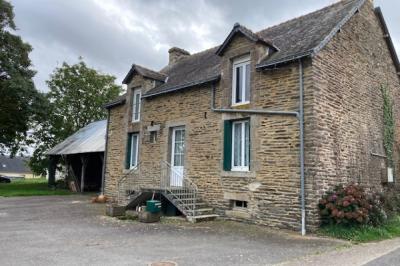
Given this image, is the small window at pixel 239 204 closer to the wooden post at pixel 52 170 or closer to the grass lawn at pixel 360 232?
the grass lawn at pixel 360 232

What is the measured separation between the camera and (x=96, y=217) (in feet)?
40.2

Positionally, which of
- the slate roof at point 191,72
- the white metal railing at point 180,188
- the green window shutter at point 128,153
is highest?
the slate roof at point 191,72

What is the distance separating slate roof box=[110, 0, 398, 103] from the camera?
10414 mm

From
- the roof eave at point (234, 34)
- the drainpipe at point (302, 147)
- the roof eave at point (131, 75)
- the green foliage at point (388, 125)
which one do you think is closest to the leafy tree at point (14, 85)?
the roof eave at point (131, 75)

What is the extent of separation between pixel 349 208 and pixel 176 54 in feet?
43.2

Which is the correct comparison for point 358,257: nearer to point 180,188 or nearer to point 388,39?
point 180,188

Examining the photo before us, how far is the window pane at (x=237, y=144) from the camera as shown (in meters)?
11.7

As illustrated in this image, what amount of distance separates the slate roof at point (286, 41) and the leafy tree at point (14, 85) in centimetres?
1298

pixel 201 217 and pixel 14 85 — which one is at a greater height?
pixel 14 85

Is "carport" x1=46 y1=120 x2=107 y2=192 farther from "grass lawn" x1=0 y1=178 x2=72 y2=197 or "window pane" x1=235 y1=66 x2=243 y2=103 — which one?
"window pane" x1=235 y1=66 x2=243 y2=103

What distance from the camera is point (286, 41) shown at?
472 inches

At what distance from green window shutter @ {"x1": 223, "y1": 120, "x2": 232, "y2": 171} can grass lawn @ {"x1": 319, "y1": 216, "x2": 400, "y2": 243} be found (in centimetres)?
366

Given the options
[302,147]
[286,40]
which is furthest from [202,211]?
[286,40]

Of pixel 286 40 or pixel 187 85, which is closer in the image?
pixel 286 40
